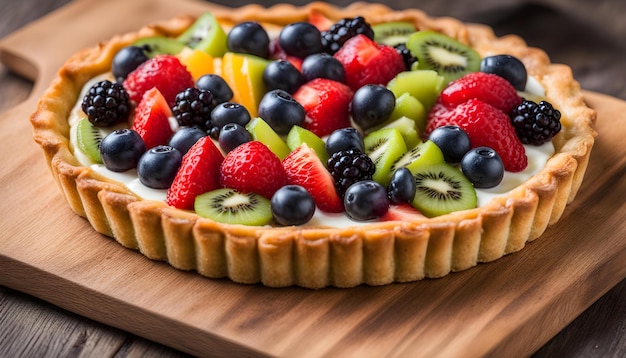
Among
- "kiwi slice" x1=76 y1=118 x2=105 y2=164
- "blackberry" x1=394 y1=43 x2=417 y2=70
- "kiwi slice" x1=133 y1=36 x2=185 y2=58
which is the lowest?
"kiwi slice" x1=76 y1=118 x2=105 y2=164

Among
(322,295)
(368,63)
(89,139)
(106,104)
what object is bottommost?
(322,295)

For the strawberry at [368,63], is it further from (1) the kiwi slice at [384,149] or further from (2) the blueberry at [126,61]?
(2) the blueberry at [126,61]

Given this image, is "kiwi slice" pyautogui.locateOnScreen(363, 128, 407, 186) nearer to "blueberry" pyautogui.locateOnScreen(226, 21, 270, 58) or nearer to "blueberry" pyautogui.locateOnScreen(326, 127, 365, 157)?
"blueberry" pyautogui.locateOnScreen(326, 127, 365, 157)

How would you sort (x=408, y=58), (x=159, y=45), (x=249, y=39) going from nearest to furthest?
(x=408, y=58), (x=249, y=39), (x=159, y=45)

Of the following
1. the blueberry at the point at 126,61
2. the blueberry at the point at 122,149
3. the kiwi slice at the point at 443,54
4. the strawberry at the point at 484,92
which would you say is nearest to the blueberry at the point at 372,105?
the strawberry at the point at 484,92

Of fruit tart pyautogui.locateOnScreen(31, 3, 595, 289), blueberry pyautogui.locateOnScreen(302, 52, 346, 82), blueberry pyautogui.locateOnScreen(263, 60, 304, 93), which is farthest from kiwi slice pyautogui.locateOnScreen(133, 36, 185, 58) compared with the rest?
blueberry pyautogui.locateOnScreen(302, 52, 346, 82)

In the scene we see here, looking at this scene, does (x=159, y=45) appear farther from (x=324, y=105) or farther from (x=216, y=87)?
(x=324, y=105)

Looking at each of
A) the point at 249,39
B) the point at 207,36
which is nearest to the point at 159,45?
the point at 207,36
